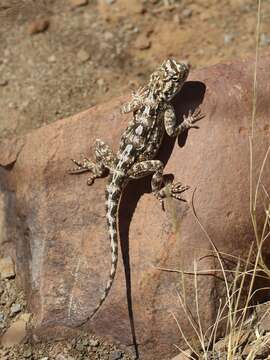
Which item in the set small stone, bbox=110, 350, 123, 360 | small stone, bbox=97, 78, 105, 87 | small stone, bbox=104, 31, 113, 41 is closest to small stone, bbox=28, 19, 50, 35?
small stone, bbox=104, 31, 113, 41

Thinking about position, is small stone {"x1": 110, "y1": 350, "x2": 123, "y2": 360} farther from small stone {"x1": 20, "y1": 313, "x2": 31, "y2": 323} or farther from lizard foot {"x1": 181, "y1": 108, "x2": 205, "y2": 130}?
lizard foot {"x1": 181, "y1": 108, "x2": 205, "y2": 130}

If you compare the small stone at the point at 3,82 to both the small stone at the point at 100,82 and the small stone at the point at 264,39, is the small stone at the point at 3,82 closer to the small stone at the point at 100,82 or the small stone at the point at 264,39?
the small stone at the point at 100,82

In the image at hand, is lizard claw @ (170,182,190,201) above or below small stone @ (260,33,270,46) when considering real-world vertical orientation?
above

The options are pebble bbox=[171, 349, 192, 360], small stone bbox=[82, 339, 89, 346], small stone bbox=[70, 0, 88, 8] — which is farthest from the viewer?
small stone bbox=[70, 0, 88, 8]

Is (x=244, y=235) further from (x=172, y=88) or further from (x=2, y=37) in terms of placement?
(x=2, y=37)

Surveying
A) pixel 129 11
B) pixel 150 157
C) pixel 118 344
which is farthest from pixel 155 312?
pixel 129 11

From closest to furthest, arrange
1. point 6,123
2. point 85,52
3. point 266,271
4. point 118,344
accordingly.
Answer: point 266,271 → point 118,344 → point 6,123 → point 85,52

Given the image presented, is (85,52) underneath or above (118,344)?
above

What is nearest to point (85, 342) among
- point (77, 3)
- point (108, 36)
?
point (108, 36)
